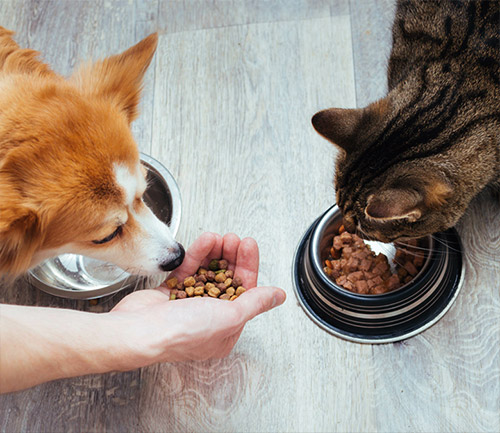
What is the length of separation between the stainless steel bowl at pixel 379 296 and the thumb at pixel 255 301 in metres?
0.23

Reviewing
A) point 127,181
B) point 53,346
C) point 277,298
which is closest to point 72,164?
point 127,181

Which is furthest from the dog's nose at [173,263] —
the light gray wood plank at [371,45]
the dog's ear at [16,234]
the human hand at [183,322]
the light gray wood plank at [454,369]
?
the light gray wood plank at [371,45]

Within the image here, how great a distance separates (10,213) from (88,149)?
0.24 metres

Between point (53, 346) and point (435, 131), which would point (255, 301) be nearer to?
point (53, 346)

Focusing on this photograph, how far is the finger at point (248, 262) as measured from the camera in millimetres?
1756

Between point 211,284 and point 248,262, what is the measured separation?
0.49 ft

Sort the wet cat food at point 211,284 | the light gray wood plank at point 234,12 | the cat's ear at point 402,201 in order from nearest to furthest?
1. the cat's ear at point 402,201
2. the wet cat food at point 211,284
3. the light gray wood plank at point 234,12

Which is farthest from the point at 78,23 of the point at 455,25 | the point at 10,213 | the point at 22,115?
the point at 455,25

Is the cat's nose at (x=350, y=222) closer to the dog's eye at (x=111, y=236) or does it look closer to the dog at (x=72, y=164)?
the dog at (x=72, y=164)

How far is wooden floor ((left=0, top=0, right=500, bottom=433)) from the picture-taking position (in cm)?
178

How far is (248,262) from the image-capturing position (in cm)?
178

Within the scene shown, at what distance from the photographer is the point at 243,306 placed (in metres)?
1.48

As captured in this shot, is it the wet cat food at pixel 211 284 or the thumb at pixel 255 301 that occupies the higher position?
the thumb at pixel 255 301

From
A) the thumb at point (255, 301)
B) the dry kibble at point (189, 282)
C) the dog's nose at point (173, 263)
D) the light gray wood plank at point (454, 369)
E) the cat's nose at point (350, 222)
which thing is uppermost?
the cat's nose at point (350, 222)
